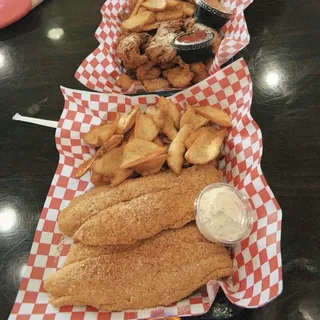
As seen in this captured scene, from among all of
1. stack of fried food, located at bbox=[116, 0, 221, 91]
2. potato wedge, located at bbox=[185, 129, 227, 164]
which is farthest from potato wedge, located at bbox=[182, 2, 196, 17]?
potato wedge, located at bbox=[185, 129, 227, 164]

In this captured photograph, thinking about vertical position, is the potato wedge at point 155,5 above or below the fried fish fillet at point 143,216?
above

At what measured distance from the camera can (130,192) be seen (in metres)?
1.42

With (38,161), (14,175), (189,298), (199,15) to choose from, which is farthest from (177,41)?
(189,298)

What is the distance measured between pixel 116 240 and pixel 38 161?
70cm

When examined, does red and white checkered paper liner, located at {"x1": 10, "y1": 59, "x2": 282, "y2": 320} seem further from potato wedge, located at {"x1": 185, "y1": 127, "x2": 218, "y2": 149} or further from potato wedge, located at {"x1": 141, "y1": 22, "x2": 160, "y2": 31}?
potato wedge, located at {"x1": 141, "y1": 22, "x2": 160, "y2": 31}

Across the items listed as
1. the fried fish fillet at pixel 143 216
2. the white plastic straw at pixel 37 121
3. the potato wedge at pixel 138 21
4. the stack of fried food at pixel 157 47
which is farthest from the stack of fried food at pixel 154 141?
the potato wedge at pixel 138 21

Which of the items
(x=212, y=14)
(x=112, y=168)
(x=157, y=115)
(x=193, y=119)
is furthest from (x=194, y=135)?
(x=212, y=14)

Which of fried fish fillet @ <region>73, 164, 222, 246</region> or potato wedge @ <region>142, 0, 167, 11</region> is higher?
potato wedge @ <region>142, 0, 167, 11</region>

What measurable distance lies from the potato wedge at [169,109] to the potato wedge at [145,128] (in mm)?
79

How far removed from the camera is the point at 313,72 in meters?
1.83

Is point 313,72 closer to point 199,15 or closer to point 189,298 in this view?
point 199,15

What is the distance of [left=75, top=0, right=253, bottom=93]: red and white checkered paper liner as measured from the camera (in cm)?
182

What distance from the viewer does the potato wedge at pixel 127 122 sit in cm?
159

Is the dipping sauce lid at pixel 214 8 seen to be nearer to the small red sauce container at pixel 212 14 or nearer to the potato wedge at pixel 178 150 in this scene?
the small red sauce container at pixel 212 14
